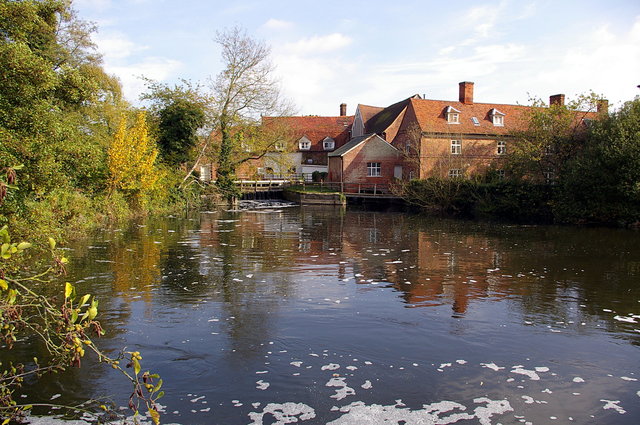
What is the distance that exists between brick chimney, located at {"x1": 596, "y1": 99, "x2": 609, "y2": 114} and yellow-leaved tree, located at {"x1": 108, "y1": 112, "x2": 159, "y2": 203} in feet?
82.3

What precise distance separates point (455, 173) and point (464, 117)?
27.8 ft

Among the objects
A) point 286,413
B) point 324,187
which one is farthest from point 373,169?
point 286,413

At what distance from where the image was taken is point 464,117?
46250 millimetres

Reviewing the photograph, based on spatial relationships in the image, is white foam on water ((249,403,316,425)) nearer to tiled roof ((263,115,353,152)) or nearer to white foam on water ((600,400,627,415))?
white foam on water ((600,400,627,415))

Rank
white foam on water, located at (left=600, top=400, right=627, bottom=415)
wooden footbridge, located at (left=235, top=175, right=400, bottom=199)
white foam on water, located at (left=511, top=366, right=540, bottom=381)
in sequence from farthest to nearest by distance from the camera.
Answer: wooden footbridge, located at (left=235, top=175, right=400, bottom=199), white foam on water, located at (left=511, top=366, right=540, bottom=381), white foam on water, located at (left=600, top=400, right=627, bottom=415)

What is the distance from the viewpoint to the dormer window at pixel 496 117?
46.3m

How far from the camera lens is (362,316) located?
31.3ft

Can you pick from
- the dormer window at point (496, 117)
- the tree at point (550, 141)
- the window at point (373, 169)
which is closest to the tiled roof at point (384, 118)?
the window at point (373, 169)

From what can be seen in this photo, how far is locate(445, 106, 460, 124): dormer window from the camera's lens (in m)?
45.3

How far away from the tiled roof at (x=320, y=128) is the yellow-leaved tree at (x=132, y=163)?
107ft

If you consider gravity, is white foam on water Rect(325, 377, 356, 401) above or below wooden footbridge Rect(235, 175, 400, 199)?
below

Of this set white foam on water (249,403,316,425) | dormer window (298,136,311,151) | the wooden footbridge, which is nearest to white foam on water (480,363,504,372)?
white foam on water (249,403,316,425)

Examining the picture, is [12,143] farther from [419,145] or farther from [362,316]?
[419,145]

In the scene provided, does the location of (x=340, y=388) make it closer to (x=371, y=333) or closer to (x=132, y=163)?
(x=371, y=333)
